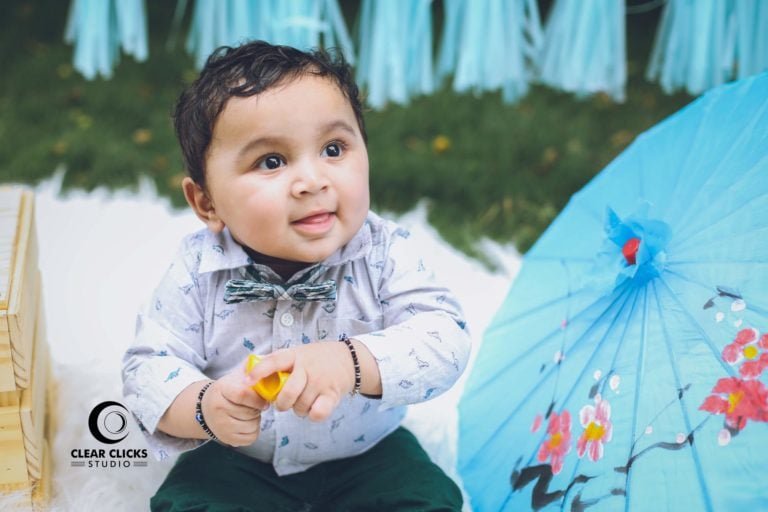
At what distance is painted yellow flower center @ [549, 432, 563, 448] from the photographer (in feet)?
3.77

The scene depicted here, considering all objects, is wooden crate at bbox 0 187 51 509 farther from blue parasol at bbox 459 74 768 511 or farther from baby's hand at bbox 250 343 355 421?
blue parasol at bbox 459 74 768 511

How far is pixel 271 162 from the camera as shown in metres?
1.09

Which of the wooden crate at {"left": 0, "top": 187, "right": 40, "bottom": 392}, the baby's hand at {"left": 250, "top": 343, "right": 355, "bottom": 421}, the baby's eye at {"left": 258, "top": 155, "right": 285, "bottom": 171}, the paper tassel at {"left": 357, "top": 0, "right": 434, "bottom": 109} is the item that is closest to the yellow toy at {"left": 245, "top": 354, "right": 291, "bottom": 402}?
the baby's hand at {"left": 250, "top": 343, "right": 355, "bottom": 421}

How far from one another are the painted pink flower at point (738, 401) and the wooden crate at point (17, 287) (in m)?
0.81

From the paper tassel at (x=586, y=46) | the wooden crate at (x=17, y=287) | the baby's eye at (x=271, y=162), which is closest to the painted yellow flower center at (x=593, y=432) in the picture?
the baby's eye at (x=271, y=162)

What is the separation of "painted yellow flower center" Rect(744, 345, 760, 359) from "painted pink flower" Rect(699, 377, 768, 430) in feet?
0.09

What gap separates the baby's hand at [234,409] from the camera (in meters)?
1.00

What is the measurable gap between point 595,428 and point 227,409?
43cm

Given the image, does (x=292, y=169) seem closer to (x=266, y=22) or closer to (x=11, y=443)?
(x=11, y=443)

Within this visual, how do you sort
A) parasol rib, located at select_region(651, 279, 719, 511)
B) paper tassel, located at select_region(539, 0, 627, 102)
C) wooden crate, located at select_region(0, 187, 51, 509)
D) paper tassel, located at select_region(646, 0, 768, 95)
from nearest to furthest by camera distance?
parasol rib, located at select_region(651, 279, 719, 511) < wooden crate, located at select_region(0, 187, 51, 509) < paper tassel, located at select_region(646, 0, 768, 95) < paper tassel, located at select_region(539, 0, 627, 102)

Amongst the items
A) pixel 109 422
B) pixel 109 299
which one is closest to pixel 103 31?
pixel 109 299

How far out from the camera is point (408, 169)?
8.02ft

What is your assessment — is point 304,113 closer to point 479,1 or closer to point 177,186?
point 479,1

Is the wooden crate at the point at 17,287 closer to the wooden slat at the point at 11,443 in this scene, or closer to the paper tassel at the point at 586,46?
the wooden slat at the point at 11,443
